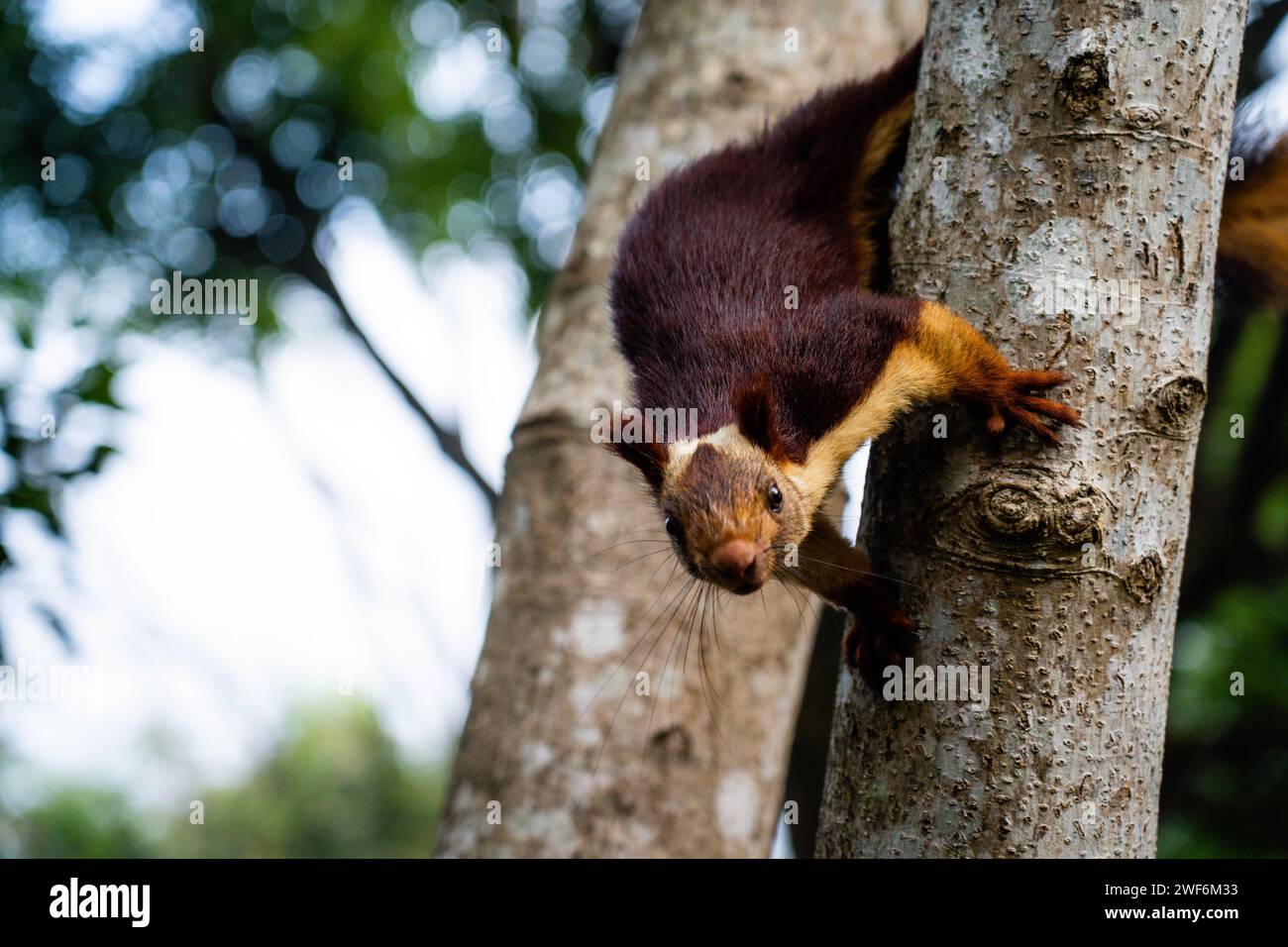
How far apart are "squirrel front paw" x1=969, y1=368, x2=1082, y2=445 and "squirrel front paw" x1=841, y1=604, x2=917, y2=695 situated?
0.47 metres

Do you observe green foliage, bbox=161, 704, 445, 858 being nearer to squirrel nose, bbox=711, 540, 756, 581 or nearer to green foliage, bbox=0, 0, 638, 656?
green foliage, bbox=0, 0, 638, 656

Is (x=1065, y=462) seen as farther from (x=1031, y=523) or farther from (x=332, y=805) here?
(x=332, y=805)

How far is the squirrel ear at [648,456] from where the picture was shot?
2.98 metres

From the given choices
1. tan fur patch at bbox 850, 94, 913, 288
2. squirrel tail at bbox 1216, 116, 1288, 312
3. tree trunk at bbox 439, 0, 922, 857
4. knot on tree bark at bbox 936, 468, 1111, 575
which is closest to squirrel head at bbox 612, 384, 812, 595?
knot on tree bark at bbox 936, 468, 1111, 575

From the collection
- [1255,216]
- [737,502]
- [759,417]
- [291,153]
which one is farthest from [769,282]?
[291,153]

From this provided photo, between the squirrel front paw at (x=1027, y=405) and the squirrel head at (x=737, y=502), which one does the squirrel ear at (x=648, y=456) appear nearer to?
the squirrel head at (x=737, y=502)

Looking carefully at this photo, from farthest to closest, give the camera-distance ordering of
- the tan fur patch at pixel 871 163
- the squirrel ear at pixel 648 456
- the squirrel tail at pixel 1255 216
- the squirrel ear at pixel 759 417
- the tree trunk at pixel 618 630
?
the tree trunk at pixel 618 630, the squirrel tail at pixel 1255 216, the tan fur patch at pixel 871 163, the squirrel ear at pixel 648 456, the squirrel ear at pixel 759 417

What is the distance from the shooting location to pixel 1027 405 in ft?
7.81

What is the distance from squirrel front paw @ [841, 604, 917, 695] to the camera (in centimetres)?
250

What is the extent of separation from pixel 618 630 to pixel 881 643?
6.71ft

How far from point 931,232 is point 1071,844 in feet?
4.38

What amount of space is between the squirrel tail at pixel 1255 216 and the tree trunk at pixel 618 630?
174 centimetres

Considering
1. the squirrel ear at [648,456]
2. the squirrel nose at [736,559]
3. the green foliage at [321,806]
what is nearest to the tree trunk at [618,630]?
the squirrel ear at [648,456]
